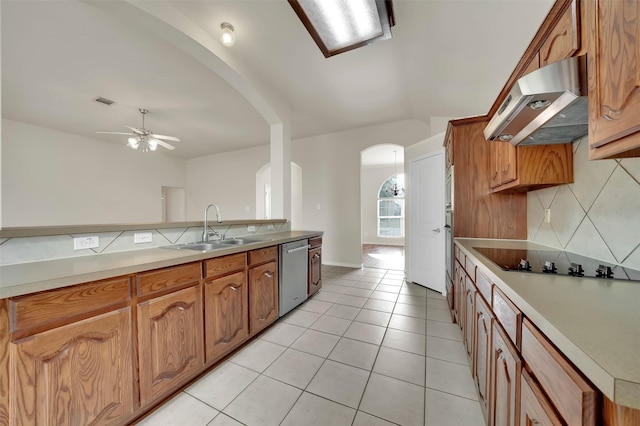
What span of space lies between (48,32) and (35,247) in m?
2.32

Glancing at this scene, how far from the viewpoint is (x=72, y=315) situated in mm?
1012

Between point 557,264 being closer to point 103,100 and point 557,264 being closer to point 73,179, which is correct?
point 103,100

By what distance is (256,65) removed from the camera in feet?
8.89

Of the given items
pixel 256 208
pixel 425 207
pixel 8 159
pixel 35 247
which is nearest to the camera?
pixel 35 247

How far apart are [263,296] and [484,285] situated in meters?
1.72

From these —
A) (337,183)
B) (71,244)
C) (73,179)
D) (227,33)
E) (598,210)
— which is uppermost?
(227,33)

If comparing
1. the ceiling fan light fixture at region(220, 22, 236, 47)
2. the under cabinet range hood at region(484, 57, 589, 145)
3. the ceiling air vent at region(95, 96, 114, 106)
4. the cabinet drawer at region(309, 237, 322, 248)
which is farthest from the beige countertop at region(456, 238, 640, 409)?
the ceiling air vent at region(95, 96, 114, 106)

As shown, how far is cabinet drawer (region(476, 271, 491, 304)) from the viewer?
1168mm

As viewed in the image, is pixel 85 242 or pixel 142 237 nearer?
pixel 85 242

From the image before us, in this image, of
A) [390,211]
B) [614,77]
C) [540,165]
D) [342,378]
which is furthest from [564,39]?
[390,211]

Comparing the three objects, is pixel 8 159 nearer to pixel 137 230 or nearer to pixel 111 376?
pixel 137 230

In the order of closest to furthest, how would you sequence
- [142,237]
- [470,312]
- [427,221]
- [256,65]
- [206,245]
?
[470,312] < [142,237] < [206,245] < [256,65] < [427,221]

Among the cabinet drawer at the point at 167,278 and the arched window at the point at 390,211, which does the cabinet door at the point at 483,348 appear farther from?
the arched window at the point at 390,211

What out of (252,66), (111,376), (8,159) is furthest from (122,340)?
(8,159)
